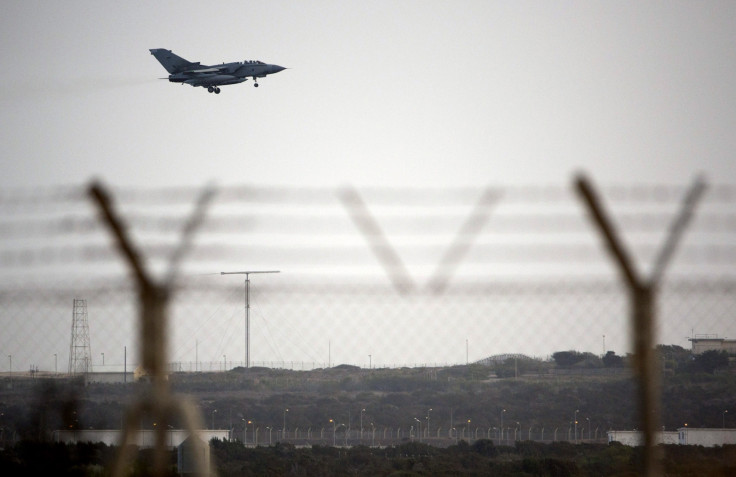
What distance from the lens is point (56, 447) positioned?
18.7 metres

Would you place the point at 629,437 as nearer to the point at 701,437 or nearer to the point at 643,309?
the point at 701,437

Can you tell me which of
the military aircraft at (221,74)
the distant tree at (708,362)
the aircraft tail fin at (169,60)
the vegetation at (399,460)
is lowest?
the vegetation at (399,460)

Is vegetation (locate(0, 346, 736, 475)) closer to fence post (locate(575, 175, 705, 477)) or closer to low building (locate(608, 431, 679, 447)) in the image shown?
low building (locate(608, 431, 679, 447))

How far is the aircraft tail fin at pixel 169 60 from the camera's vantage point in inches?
2931

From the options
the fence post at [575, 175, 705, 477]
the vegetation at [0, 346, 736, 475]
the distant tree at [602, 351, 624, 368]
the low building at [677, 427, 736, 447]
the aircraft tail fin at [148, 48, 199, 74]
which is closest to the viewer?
the fence post at [575, 175, 705, 477]

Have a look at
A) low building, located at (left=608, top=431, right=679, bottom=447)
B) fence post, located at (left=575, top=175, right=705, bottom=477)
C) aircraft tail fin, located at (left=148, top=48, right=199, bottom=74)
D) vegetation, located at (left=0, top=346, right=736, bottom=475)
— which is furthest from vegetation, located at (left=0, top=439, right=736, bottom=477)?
aircraft tail fin, located at (left=148, top=48, right=199, bottom=74)

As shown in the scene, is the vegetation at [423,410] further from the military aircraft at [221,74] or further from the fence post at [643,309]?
the military aircraft at [221,74]

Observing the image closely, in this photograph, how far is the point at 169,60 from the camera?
77.6 metres

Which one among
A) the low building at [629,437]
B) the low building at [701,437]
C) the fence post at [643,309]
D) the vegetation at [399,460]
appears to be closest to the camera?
the fence post at [643,309]

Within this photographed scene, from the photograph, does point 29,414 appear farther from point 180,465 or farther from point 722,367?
point 722,367

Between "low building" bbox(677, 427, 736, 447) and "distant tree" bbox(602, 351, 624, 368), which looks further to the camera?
"low building" bbox(677, 427, 736, 447)

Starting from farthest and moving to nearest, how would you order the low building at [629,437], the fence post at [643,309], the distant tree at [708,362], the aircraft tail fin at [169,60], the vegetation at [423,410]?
the aircraft tail fin at [169,60] < the low building at [629,437] < the vegetation at [423,410] < the distant tree at [708,362] < the fence post at [643,309]

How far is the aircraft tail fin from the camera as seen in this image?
244 ft

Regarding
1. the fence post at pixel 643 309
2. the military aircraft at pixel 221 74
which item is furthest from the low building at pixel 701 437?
the military aircraft at pixel 221 74
